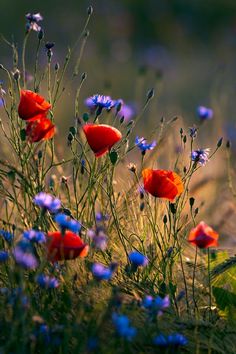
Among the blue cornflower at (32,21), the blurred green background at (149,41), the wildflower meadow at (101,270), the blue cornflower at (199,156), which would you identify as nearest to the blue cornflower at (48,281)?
the wildflower meadow at (101,270)

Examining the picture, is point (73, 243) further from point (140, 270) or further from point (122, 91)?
point (122, 91)

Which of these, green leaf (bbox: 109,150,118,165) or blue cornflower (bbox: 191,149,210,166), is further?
blue cornflower (bbox: 191,149,210,166)

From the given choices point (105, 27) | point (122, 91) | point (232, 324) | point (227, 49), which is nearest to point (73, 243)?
point (232, 324)

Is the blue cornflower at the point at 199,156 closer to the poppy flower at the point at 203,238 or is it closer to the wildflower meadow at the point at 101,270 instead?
the wildflower meadow at the point at 101,270

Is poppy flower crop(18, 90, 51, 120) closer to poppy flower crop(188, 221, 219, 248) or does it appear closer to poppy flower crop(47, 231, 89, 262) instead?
poppy flower crop(47, 231, 89, 262)

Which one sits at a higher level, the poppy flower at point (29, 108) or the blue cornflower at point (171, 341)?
the poppy flower at point (29, 108)

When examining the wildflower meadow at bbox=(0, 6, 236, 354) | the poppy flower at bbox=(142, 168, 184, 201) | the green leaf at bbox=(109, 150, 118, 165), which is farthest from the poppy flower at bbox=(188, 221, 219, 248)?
the green leaf at bbox=(109, 150, 118, 165)

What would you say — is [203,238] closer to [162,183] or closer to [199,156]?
[162,183]
